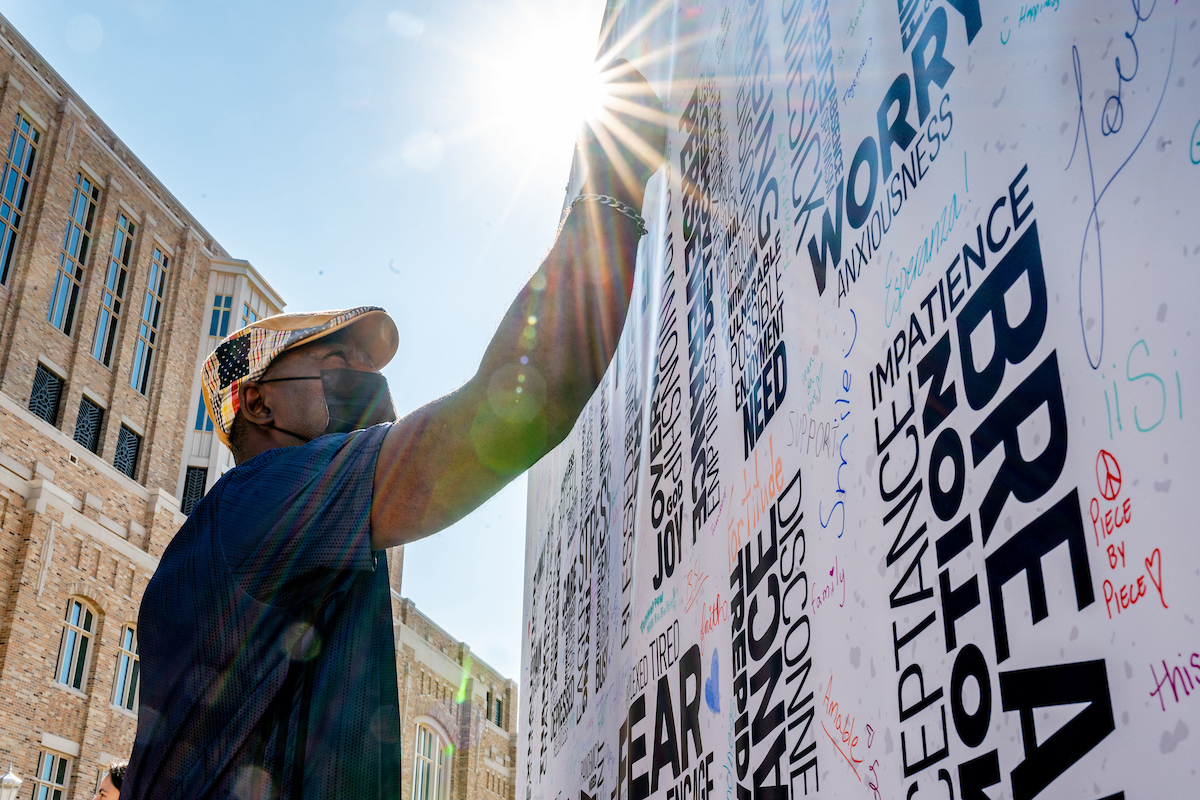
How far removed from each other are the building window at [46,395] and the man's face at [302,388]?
16460 mm

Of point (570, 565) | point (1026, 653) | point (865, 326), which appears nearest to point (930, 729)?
point (1026, 653)

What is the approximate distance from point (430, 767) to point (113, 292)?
1321 cm

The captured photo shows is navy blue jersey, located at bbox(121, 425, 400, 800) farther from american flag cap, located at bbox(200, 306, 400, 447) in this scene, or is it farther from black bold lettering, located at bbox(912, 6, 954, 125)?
black bold lettering, located at bbox(912, 6, 954, 125)

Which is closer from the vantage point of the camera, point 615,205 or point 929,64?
point 929,64

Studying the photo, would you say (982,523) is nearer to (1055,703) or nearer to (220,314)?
(1055,703)

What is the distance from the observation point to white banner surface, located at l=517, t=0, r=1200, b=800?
19.7 inches

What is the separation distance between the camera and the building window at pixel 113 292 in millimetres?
17875

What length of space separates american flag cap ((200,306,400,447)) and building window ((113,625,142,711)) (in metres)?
15.4

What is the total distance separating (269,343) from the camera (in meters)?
1.47

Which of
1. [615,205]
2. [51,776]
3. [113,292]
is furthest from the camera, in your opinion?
[113,292]

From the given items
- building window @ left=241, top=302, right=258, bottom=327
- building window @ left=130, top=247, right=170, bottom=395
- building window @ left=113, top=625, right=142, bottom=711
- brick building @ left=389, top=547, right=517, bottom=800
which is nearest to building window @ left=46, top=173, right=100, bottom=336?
building window @ left=130, top=247, right=170, bottom=395

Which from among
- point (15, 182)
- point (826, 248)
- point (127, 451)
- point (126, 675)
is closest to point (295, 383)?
point (826, 248)

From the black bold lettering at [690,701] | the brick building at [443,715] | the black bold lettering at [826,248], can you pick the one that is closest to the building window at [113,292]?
the brick building at [443,715]

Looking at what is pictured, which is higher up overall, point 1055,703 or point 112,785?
point 112,785
